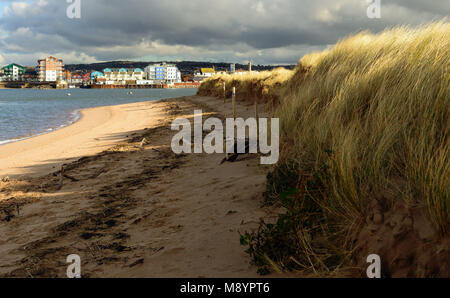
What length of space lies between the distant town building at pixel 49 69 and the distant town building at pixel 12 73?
12.4m

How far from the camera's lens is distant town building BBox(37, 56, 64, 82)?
6663 inches

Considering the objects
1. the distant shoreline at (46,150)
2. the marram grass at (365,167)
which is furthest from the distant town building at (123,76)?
the marram grass at (365,167)

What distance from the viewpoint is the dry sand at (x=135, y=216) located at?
12.1 ft

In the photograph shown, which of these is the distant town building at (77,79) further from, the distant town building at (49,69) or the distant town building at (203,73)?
the distant town building at (203,73)

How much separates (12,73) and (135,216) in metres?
204

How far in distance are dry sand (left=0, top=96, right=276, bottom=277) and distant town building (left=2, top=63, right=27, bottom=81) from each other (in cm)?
19619

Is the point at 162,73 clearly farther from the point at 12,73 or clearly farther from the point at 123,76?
the point at 12,73

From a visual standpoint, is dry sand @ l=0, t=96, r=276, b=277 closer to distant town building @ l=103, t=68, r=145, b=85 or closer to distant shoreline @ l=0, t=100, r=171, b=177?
distant shoreline @ l=0, t=100, r=171, b=177

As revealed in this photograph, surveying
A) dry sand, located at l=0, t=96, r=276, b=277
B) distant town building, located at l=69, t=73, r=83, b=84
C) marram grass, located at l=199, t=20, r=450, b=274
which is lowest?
dry sand, located at l=0, t=96, r=276, b=277

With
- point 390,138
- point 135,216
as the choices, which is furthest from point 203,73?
point 390,138

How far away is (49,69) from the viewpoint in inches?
6781

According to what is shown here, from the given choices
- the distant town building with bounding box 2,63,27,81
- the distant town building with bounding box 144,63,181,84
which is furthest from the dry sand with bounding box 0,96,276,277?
the distant town building with bounding box 2,63,27,81

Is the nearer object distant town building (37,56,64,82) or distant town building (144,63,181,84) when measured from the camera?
distant town building (37,56,64,82)
